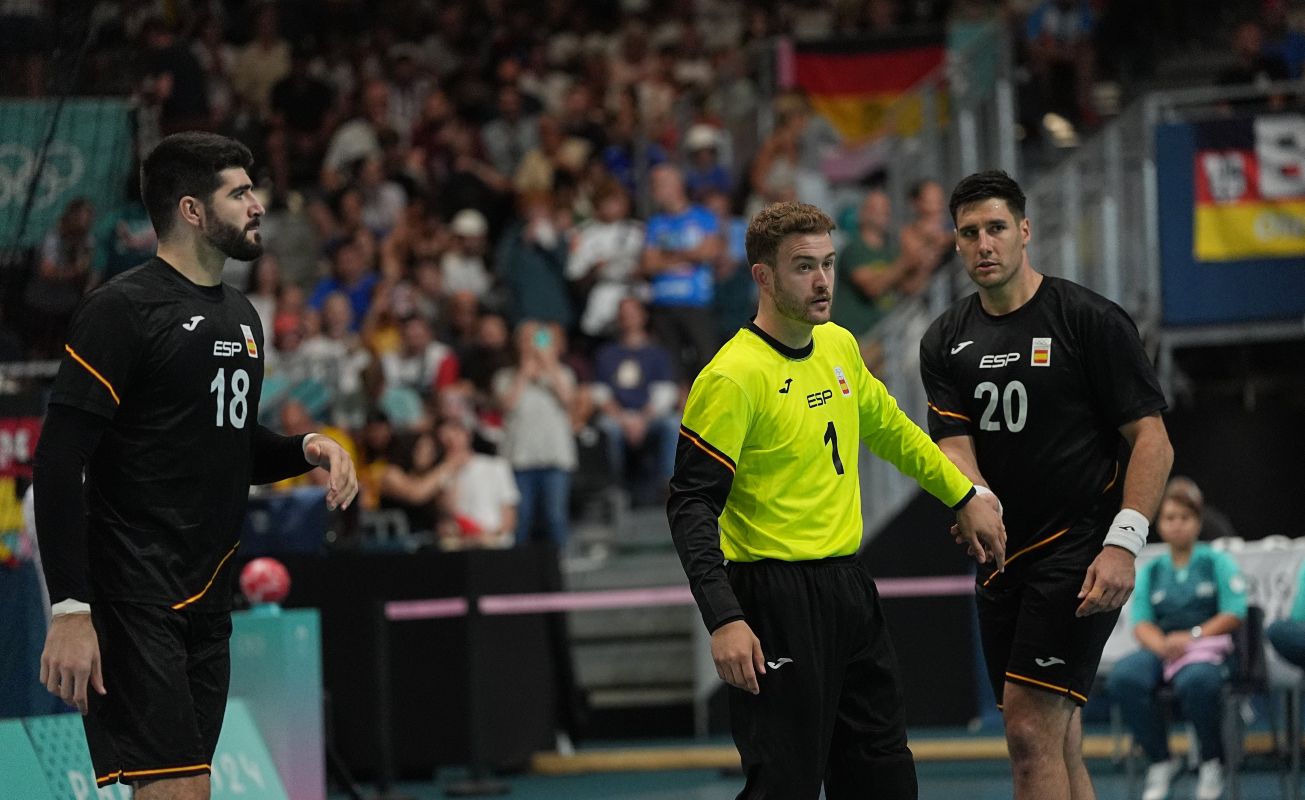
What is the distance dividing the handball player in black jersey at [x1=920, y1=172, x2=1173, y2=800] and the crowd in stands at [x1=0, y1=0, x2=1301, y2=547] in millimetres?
5348

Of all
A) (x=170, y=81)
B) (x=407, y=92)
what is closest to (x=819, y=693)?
(x=170, y=81)

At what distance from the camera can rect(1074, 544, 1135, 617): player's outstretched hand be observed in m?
6.44

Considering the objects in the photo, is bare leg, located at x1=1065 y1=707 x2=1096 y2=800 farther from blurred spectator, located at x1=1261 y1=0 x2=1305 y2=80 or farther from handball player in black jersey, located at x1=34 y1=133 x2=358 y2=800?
blurred spectator, located at x1=1261 y1=0 x2=1305 y2=80

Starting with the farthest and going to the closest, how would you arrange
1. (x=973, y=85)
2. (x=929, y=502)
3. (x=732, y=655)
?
(x=973, y=85), (x=929, y=502), (x=732, y=655)

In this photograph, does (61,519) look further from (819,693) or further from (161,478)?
(819,693)

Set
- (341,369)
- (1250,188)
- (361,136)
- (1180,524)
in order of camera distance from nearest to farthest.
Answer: (1180,524) < (1250,188) < (341,369) < (361,136)

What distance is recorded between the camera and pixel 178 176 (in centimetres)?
578

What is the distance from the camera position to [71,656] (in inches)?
205

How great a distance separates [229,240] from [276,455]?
0.71 meters

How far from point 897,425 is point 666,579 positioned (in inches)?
341

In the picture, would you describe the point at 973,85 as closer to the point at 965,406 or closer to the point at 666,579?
the point at 666,579

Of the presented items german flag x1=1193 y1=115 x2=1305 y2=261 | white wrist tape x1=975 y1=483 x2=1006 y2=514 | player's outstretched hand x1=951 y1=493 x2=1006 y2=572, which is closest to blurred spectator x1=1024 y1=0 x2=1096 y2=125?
german flag x1=1193 y1=115 x2=1305 y2=261

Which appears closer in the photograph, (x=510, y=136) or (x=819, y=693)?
(x=819, y=693)

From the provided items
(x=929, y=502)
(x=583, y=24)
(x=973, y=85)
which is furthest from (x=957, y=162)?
(x=583, y=24)
